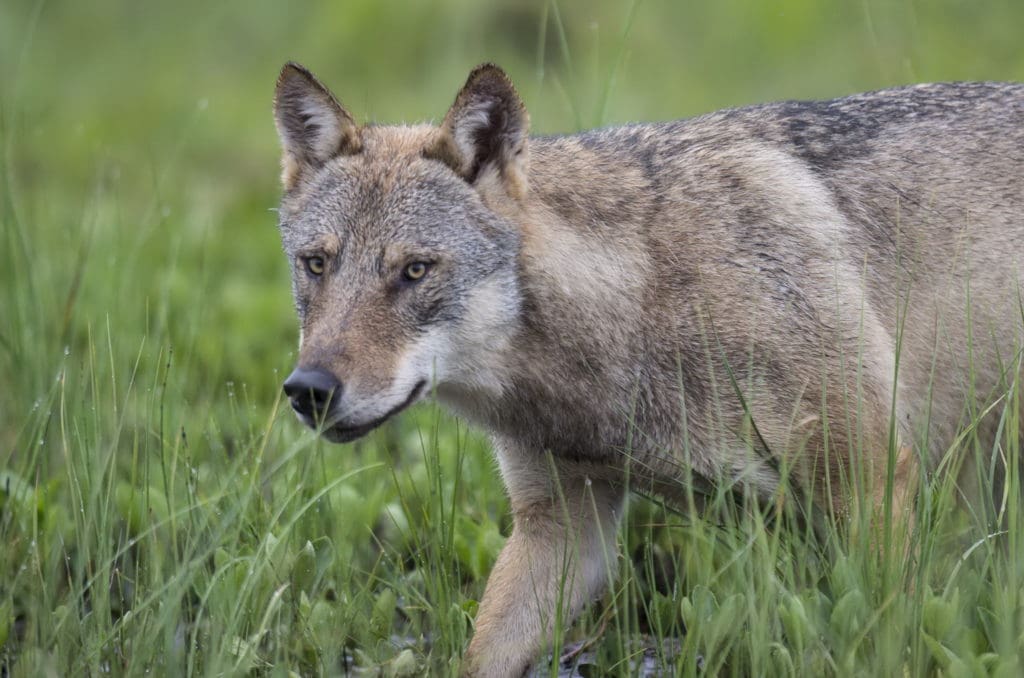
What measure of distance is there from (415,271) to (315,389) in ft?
1.59

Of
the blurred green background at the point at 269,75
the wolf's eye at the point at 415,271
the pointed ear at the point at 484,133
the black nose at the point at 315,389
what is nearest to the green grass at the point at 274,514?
the blurred green background at the point at 269,75

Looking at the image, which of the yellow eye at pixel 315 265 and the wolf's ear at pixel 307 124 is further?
the wolf's ear at pixel 307 124

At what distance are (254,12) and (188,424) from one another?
9435mm

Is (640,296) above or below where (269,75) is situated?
below

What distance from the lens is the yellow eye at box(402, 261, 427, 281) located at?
12.1ft

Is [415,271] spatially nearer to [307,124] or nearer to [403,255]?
[403,255]

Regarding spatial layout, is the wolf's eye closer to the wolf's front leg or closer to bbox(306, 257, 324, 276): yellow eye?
bbox(306, 257, 324, 276): yellow eye

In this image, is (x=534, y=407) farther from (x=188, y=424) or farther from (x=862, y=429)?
(x=188, y=424)

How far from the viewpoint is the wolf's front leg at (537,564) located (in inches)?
156

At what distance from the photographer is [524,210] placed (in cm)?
389

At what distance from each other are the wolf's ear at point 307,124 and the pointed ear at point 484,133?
319mm

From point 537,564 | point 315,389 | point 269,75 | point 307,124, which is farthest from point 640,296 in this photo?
point 269,75

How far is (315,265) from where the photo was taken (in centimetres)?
380

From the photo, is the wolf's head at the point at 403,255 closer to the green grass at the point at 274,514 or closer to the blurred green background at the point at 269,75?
the green grass at the point at 274,514
